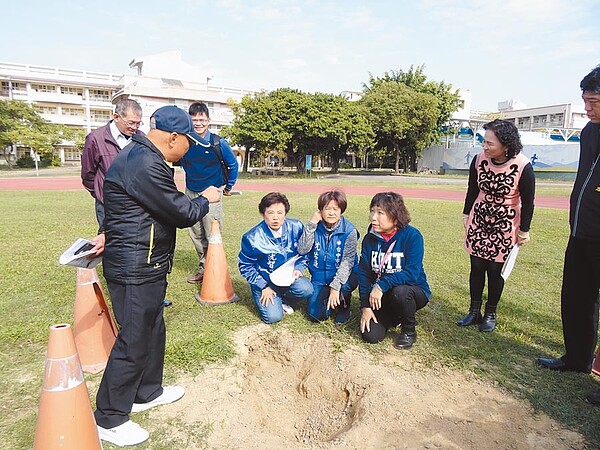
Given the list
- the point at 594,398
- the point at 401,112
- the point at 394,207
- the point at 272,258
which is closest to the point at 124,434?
the point at 272,258

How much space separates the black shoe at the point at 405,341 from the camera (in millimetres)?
3738

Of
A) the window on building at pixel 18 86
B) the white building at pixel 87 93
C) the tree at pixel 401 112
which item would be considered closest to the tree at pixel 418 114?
the tree at pixel 401 112

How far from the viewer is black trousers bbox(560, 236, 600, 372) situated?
3232 millimetres

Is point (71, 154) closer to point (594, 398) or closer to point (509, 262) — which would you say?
point (509, 262)

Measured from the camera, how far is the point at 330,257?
14.0ft

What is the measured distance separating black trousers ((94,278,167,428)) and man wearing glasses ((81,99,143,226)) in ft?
6.42

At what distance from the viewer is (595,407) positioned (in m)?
2.90

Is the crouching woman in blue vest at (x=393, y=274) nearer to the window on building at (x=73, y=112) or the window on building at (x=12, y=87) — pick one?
the window on building at (x=73, y=112)

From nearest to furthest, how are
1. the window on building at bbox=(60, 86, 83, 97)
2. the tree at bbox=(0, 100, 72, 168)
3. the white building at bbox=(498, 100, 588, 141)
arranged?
the tree at bbox=(0, 100, 72, 168), the window on building at bbox=(60, 86, 83, 97), the white building at bbox=(498, 100, 588, 141)

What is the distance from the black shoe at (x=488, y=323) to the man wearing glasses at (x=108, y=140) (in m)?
3.89

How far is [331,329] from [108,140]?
2.88 metres

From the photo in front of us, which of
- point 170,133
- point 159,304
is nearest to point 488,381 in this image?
Result: point 159,304

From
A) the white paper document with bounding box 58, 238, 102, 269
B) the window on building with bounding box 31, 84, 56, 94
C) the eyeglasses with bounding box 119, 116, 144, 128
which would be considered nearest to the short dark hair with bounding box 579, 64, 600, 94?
the white paper document with bounding box 58, 238, 102, 269

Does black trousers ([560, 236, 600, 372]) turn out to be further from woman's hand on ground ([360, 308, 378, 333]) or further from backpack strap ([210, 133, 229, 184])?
backpack strap ([210, 133, 229, 184])
